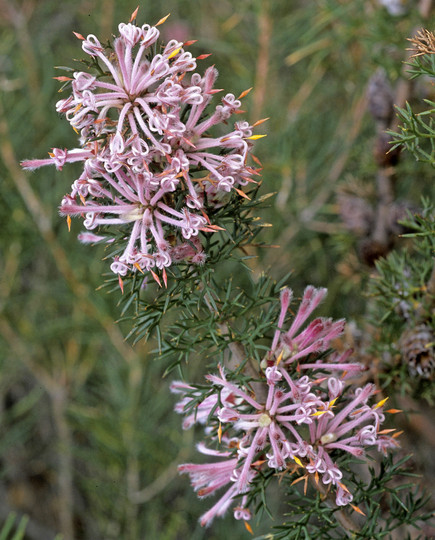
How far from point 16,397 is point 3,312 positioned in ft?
0.76

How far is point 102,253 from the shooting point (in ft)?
2.23

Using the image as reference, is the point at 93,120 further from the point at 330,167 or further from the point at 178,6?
the point at 178,6

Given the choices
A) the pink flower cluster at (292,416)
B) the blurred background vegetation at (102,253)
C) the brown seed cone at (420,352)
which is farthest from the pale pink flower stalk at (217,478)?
the blurred background vegetation at (102,253)

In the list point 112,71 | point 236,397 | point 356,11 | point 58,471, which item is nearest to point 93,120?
point 112,71

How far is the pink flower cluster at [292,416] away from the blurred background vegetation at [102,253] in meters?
0.28

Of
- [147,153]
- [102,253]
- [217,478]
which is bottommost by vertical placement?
[102,253]

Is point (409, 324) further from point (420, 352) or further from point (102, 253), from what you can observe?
point (102, 253)

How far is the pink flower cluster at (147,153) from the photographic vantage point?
20 centimetres

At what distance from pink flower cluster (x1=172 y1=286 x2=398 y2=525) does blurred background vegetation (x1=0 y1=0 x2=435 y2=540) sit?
0.91 feet

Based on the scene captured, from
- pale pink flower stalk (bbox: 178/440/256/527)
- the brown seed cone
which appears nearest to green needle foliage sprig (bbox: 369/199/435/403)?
the brown seed cone

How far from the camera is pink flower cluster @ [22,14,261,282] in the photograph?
20 cm

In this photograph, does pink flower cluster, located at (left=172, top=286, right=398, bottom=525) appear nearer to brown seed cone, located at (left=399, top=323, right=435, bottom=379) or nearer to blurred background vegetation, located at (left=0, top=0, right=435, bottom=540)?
brown seed cone, located at (left=399, top=323, right=435, bottom=379)

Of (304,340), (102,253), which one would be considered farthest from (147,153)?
(102,253)

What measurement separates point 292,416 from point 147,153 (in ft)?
0.37
